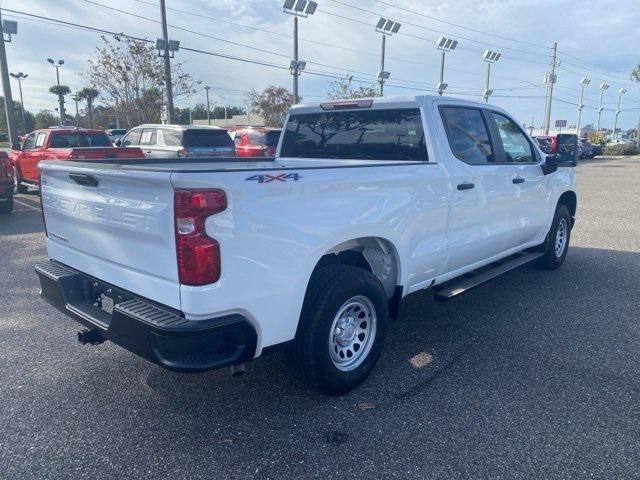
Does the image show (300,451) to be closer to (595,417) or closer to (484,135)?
(595,417)

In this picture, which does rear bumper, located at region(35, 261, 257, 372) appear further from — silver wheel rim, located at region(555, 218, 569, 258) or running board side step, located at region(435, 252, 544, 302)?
silver wheel rim, located at region(555, 218, 569, 258)

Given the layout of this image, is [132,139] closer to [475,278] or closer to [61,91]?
[475,278]

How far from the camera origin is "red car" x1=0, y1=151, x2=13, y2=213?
1002 centimetres

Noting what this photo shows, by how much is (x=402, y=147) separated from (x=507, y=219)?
1.52 metres

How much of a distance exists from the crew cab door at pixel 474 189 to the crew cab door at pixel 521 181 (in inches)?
4.9

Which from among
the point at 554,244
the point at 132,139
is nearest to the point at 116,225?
the point at 554,244

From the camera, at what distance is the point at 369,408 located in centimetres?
326

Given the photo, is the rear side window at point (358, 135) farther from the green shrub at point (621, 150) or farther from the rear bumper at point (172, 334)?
the green shrub at point (621, 150)

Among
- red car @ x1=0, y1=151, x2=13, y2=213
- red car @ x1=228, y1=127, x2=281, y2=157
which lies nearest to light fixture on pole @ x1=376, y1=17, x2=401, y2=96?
red car @ x1=228, y1=127, x2=281, y2=157

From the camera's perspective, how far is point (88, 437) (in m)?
2.93

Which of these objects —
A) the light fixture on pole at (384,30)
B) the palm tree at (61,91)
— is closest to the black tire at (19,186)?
the light fixture on pole at (384,30)

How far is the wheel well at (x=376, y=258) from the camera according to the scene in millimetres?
3533

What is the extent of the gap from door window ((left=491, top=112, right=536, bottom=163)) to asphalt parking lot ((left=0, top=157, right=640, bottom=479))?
5.23 ft

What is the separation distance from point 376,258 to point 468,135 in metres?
1.55
